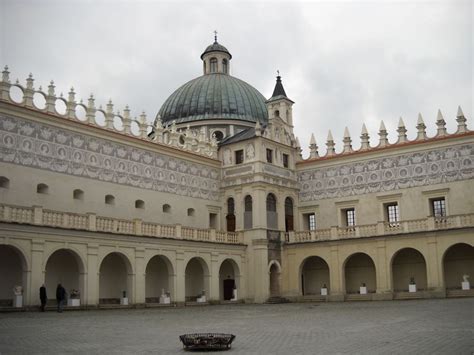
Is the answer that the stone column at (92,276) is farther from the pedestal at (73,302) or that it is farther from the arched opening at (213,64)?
the arched opening at (213,64)

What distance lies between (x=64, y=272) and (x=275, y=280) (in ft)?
57.2

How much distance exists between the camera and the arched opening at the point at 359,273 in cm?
4491

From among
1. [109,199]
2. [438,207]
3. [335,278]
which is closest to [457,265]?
[438,207]

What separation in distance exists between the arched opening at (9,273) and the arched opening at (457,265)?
27255 mm

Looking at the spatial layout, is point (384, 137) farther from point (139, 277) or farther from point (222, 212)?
point (139, 277)

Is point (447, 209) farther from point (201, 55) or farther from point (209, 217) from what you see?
point (201, 55)

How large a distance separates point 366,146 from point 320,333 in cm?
3103

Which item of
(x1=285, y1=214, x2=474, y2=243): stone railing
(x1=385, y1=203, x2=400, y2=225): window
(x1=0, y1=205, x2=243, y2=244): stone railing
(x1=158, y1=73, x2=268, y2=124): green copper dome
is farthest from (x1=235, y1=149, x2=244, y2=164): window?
(x1=385, y1=203, x2=400, y2=225): window

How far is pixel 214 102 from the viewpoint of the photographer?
182 feet

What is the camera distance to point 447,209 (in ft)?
139

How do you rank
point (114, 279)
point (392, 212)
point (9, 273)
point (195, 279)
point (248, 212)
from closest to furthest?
point (9, 273), point (114, 279), point (195, 279), point (392, 212), point (248, 212)

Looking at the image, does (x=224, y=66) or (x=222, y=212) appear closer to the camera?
(x=222, y=212)

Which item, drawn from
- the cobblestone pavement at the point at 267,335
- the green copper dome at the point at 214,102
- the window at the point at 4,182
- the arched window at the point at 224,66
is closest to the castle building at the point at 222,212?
the window at the point at 4,182

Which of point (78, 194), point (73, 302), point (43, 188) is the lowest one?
point (73, 302)
